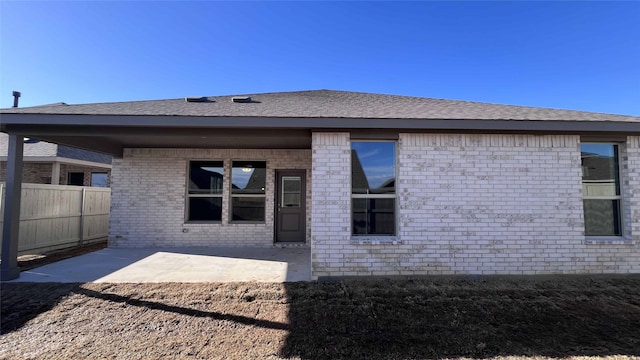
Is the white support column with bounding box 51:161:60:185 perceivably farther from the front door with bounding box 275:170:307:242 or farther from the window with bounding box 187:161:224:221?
the front door with bounding box 275:170:307:242

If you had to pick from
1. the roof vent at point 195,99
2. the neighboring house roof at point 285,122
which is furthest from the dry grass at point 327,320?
the roof vent at point 195,99

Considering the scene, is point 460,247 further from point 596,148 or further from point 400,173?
point 596,148

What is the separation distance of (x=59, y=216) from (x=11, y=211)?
3163 millimetres

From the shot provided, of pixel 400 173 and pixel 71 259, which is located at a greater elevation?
pixel 400 173

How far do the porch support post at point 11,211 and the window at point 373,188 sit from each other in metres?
6.03

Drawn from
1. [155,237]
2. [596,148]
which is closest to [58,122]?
[155,237]

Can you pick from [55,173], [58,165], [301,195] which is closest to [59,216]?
[55,173]

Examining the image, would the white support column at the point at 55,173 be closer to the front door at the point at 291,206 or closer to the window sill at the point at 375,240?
the front door at the point at 291,206

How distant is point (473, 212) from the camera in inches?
203

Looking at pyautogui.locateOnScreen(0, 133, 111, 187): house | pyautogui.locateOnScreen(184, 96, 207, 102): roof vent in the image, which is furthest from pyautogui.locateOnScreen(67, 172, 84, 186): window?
pyautogui.locateOnScreen(184, 96, 207, 102): roof vent

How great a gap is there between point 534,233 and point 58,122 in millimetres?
8484

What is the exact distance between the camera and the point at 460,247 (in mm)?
5109

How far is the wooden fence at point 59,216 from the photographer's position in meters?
6.94

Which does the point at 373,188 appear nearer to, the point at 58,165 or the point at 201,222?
the point at 201,222
